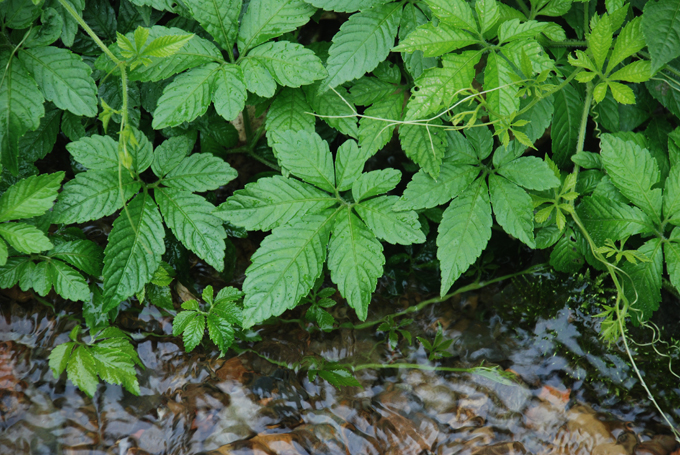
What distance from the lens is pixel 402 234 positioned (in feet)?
5.81

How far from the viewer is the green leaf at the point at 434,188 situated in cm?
182

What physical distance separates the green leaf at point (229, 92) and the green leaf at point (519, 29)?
98cm

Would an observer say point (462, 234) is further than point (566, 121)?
No

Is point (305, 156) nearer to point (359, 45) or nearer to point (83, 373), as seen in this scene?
point (359, 45)

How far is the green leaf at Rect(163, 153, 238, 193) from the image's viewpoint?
6.26 feet

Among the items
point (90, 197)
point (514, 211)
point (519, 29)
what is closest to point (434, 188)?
point (514, 211)

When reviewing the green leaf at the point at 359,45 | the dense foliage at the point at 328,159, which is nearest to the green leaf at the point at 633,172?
the dense foliage at the point at 328,159

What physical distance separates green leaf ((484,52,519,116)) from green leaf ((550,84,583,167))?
39cm

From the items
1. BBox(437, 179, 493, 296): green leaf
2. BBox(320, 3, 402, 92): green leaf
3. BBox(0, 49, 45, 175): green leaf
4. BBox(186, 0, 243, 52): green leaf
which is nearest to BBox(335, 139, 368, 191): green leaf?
BBox(320, 3, 402, 92): green leaf

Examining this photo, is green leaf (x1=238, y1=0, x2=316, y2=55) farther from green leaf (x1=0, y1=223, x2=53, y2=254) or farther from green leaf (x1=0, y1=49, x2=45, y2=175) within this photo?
green leaf (x1=0, y1=223, x2=53, y2=254)

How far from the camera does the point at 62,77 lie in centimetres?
183

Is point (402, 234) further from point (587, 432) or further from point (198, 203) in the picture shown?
point (587, 432)

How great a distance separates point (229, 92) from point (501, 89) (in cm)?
101

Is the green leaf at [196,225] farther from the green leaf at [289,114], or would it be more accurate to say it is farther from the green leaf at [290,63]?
the green leaf at [290,63]
